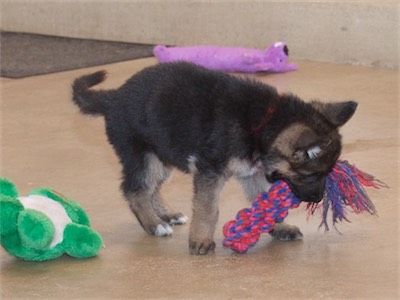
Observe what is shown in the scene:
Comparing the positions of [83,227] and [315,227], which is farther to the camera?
[315,227]

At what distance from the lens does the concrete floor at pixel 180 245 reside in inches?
170

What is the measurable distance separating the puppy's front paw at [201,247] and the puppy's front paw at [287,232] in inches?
15.9

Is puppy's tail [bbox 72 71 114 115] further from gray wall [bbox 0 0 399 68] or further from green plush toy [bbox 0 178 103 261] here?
gray wall [bbox 0 0 399 68]

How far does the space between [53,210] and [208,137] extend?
862mm

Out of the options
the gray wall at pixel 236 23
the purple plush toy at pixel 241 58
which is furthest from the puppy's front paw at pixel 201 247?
the gray wall at pixel 236 23

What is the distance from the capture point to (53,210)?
4711mm

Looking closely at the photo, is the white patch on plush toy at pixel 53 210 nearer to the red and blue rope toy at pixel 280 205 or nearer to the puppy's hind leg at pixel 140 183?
the puppy's hind leg at pixel 140 183

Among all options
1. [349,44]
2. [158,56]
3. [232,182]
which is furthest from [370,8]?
[232,182]

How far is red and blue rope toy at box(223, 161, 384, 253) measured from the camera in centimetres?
480

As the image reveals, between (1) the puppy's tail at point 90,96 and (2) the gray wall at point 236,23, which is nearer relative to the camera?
(1) the puppy's tail at point 90,96

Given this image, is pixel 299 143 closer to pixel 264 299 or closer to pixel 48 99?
pixel 264 299

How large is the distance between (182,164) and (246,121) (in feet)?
1.51

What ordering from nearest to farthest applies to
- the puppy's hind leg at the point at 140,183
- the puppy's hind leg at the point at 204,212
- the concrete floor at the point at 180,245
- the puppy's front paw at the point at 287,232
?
the concrete floor at the point at 180,245 < the puppy's hind leg at the point at 204,212 < the puppy's front paw at the point at 287,232 < the puppy's hind leg at the point at 140,183

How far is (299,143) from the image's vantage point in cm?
452
